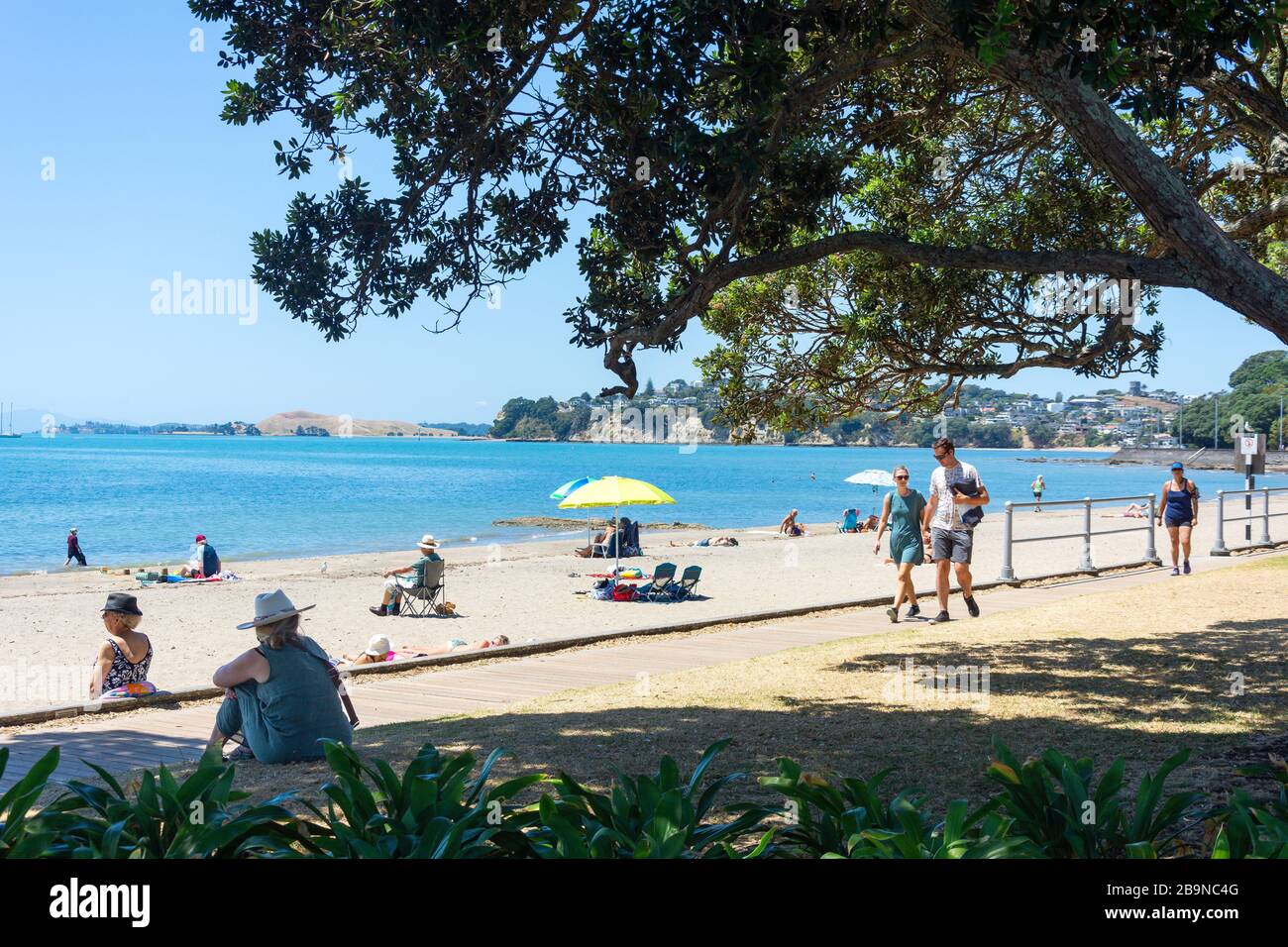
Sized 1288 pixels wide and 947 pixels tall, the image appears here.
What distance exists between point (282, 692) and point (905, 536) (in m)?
8.25

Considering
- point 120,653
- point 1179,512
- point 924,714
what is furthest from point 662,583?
point 924,714

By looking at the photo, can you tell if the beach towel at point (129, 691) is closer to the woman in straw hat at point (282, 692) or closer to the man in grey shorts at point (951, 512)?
the woman in straw hat at point (282, 692)

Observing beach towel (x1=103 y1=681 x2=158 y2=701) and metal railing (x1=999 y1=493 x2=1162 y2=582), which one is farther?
metal railing (x1=999 y1=493 x2=1162 y2=582)

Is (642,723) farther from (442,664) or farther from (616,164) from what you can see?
(616,164)

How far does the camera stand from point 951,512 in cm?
1224

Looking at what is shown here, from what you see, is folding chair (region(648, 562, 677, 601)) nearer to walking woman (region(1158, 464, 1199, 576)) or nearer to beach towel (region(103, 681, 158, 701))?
walking woman (region(1158, 464, 1199, 576))

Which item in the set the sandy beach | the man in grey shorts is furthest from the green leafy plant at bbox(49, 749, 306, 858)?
the man in grey shorts

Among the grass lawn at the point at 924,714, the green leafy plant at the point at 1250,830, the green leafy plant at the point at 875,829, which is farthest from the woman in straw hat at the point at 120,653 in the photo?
the green leafy plant at the point at 1250,830

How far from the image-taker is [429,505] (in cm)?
7338

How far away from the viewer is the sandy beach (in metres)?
13.7

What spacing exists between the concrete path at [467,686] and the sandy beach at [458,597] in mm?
1044

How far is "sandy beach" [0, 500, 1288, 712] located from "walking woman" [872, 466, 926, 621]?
2.57 feet

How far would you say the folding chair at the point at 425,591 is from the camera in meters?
17.0
